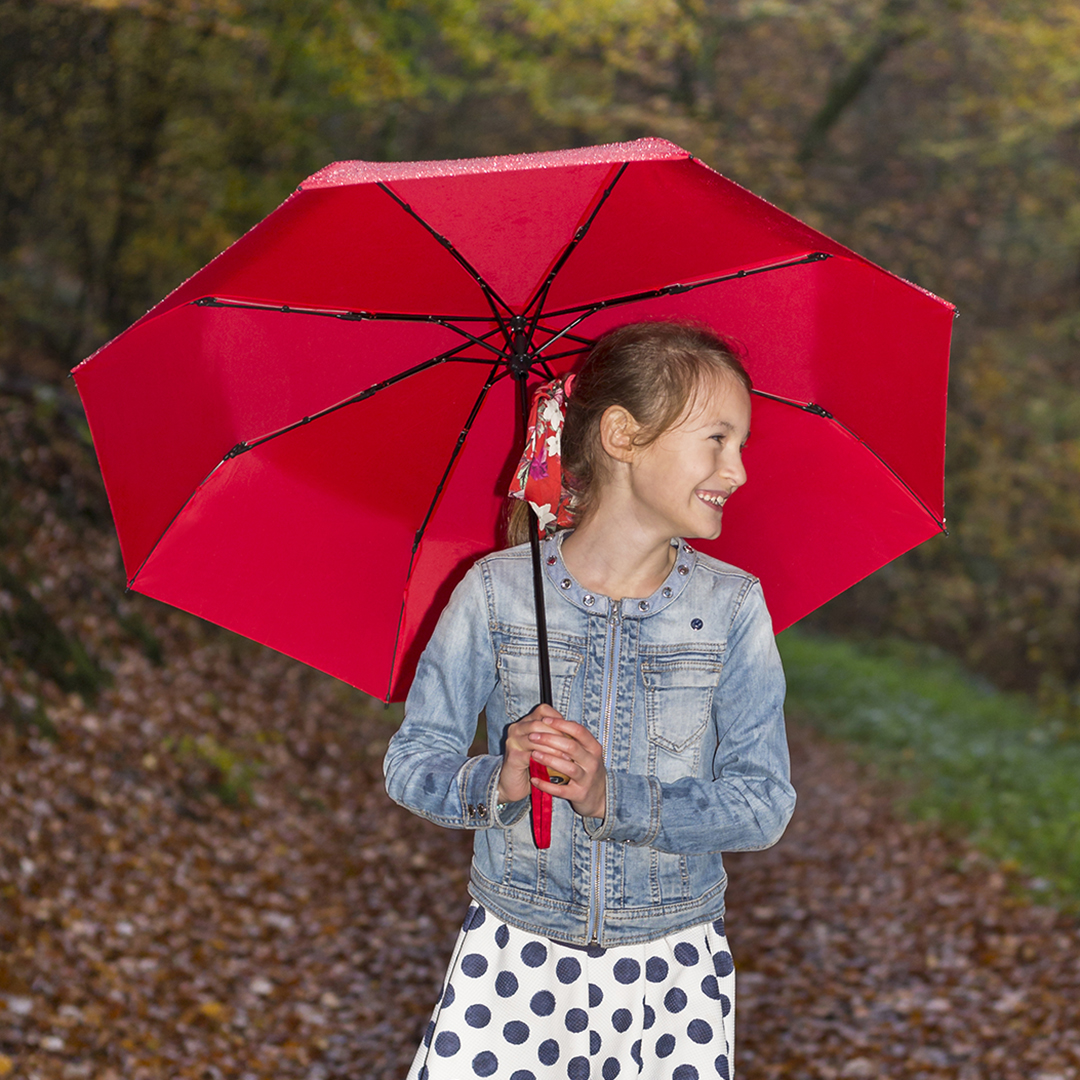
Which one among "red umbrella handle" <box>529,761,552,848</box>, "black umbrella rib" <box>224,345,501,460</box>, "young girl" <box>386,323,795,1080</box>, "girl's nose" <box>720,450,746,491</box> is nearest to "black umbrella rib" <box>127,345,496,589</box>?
"black umbrella rib" <box>224,345,501,460</box>

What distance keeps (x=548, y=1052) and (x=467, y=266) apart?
4.85ft

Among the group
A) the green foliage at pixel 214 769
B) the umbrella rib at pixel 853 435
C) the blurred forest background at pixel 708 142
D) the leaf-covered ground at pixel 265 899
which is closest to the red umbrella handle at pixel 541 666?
the umbrella rib at pixel 853 435

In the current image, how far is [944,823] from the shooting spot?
337 inches

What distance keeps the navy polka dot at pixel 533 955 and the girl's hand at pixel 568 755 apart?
1.20 ft

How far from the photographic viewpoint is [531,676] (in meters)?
2.23

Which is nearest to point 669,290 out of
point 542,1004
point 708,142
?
point 542,1004

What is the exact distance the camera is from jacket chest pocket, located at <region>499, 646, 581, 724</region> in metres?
2.23

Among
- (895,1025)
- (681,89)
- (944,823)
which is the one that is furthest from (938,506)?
(681,89)

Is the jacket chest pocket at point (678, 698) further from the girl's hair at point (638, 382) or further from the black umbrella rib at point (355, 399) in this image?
the black umbrella rib at point (355, 399)

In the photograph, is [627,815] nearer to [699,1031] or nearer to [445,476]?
[699,1031]

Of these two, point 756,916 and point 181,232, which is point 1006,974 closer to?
→ point 756,916

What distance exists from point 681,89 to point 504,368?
542 inches

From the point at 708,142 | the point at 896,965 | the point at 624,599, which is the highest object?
the point at 708,142

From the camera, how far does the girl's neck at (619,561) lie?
2264 millimetres
